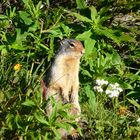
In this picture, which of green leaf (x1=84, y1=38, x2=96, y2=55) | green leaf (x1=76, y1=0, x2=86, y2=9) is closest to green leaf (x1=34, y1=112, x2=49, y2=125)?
green leaf (x1=84, y1=38, x2=96, y2=55)

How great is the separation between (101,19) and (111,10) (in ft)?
2.61

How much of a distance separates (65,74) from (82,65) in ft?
2.86

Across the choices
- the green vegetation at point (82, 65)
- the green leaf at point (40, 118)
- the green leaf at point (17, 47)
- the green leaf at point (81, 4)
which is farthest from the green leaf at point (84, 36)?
the green leaf at point (40, 118)

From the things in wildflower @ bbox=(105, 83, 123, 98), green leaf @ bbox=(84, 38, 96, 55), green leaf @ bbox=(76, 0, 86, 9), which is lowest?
wildflower @ bbox=(105, 83, 123, 98)

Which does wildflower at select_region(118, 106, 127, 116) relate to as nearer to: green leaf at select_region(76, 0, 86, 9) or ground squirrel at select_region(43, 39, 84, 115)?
ground squirrel at select_region(43, 39, 84, 115)

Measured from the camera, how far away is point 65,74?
665 centimetres

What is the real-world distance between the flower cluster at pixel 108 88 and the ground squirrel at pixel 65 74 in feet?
0.94

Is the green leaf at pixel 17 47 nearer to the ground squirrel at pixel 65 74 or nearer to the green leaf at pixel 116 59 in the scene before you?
the ground squirrel at pixel 65 74

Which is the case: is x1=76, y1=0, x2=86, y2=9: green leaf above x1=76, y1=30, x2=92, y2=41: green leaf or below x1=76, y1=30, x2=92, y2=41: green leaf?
above

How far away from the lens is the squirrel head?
6.55 meters

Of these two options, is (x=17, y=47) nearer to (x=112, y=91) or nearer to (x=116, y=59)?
(x=116, y=59)

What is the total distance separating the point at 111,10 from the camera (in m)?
8.23

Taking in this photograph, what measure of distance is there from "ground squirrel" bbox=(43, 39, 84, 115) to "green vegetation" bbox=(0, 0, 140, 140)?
0.16 m

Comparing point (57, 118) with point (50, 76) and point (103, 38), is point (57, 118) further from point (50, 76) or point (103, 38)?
point (103, 38)
